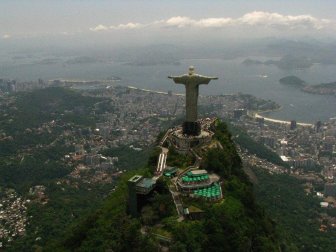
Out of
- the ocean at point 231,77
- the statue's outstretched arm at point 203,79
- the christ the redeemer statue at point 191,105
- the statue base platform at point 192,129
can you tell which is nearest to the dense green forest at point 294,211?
the statue base platform at point 192,129

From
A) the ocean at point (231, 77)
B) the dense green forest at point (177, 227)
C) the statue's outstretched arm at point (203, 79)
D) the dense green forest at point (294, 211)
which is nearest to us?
the dense green forest at point (177, 227)

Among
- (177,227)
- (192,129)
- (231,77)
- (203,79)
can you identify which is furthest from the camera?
(231,77)

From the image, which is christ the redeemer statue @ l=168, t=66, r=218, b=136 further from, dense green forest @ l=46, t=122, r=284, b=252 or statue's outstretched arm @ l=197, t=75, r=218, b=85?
dense green forest @ l=46, t=122, r=284, b=252

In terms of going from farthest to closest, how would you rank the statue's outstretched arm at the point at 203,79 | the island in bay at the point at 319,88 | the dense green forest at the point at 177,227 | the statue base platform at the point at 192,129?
the island in bay at the point at 319,88, the statue base platform at the point at 192,129, the statue's outstretched arm at the point at 203,79, the dense green forest at the point at 177,227

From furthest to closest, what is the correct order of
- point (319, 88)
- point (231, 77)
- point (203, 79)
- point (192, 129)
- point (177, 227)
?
point (231, 77), point (319, 88), point (192, 129), point (203, 79), point (177, 227)

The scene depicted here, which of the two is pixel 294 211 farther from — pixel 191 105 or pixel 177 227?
pixel 177 227

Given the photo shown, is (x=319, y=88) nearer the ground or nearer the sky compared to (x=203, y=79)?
nearer the ground

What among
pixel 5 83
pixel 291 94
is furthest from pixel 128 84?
pixel 291 94

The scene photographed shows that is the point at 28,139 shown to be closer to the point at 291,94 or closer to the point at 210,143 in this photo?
the point at 210,143

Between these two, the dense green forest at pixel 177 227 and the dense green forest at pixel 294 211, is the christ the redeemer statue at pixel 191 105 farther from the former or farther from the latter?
the dense green forest at pixel 294 211

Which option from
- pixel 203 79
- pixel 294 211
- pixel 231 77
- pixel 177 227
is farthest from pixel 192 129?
pixel 231 77
